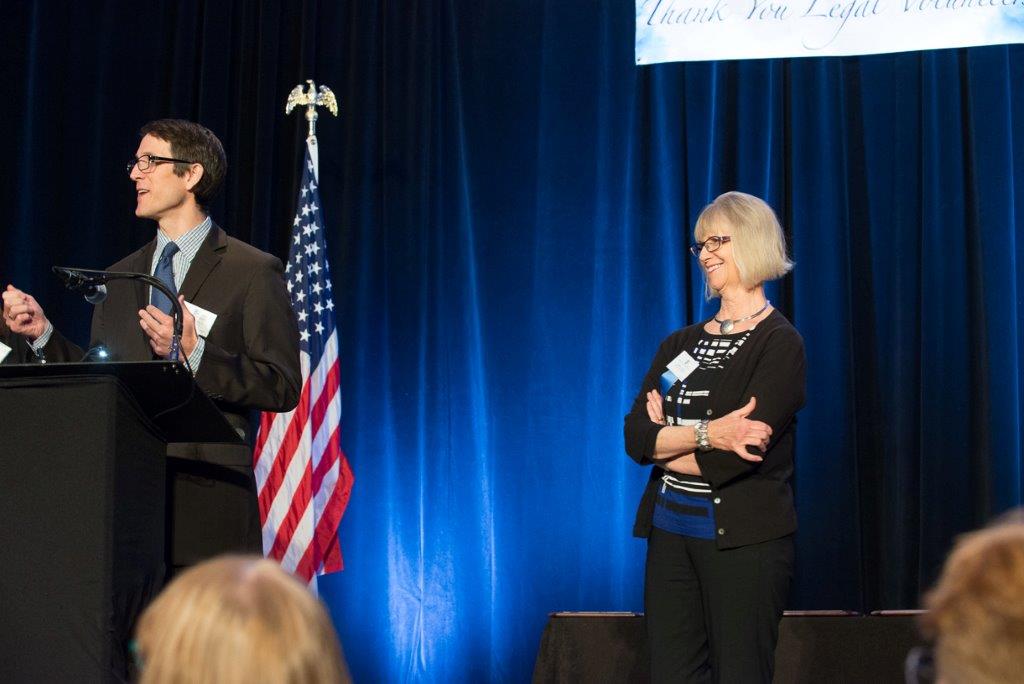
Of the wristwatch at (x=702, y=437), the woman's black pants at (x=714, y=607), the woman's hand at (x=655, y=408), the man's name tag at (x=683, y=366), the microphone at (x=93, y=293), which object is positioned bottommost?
the woman's black pants at (x=714, y=607)

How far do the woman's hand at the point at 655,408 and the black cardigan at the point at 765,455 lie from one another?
0.07 feet

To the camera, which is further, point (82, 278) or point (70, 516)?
point (82, 278)

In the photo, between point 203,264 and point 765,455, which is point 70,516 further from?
point 765,455

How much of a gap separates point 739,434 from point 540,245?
219cm

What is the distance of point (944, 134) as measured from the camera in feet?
15.3

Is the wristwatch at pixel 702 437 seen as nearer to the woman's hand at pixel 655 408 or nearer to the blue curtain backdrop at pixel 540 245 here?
the woman's hand at pixel 655 408

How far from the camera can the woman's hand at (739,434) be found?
2973 millimetres

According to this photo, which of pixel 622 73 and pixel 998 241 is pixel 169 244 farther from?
pixel 998 241

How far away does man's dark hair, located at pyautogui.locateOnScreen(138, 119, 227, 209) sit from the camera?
2.98 m

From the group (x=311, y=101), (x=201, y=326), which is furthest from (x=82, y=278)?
(x=311, y=101)

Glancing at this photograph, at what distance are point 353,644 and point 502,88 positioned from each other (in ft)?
8.45

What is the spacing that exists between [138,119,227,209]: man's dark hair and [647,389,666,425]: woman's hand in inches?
53.7

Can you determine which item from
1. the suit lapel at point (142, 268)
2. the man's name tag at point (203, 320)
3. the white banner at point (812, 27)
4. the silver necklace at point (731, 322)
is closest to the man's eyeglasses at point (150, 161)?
the suit lapel at point (142, 268)

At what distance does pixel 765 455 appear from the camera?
3111mm
